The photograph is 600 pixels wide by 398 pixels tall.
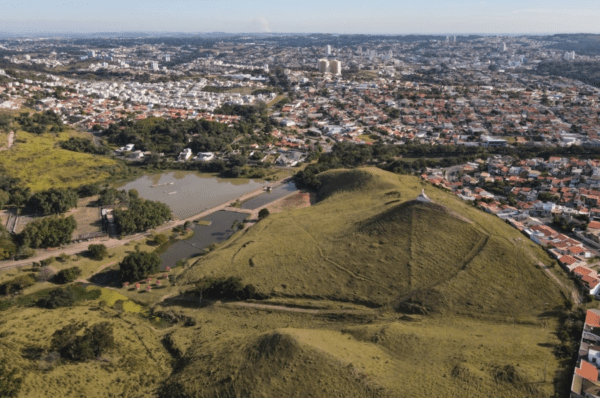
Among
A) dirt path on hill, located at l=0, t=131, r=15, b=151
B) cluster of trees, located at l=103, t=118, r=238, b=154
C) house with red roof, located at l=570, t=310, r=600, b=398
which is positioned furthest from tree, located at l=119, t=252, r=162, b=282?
dirt path on hill, located at l=0, t=131, r=15, b=151

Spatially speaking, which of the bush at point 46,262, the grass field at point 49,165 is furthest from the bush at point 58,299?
the grass field at point 49,165

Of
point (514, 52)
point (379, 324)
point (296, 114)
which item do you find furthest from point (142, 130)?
point (514, 52)

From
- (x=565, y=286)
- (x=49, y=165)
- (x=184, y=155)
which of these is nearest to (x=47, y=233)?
(x=49, y=165)

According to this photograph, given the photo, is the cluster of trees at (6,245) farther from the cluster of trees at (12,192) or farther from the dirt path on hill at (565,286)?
the dirt path on hill at (565,286)

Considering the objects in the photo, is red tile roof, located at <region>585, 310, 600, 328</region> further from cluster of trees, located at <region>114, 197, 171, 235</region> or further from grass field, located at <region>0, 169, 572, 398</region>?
cluster of trees, located at <region>114, 197, 171, 235</region>

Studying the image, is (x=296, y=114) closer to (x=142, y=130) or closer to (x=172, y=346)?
(x=142, y=130)
